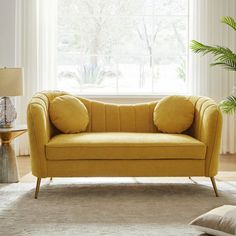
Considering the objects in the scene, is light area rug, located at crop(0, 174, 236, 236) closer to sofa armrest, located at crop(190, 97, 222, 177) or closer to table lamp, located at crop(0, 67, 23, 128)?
sofa armrest, located at crop(190, 97, 222, 177)

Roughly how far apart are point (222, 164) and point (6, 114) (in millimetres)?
2415

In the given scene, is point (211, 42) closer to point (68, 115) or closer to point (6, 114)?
point (68, 115)

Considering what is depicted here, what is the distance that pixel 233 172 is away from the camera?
548cm

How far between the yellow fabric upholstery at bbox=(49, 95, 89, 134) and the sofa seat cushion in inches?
13.5

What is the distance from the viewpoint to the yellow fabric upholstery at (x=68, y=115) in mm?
4656

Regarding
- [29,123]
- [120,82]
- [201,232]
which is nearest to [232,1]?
[120,82]

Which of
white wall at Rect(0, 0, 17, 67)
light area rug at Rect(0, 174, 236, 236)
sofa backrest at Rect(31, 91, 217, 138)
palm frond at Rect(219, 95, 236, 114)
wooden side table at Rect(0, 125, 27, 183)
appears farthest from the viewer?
white wall at Rect(0, 0, 17, 67)

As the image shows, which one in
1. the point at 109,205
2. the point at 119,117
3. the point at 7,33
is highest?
the point at 7,33

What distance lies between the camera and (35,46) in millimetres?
6176

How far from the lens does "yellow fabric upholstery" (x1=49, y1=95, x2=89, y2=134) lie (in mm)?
4656

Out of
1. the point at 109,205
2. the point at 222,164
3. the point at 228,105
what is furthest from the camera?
the point at 222,164

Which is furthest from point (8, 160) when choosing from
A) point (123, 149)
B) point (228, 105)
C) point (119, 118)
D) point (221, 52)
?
point (221, 52)

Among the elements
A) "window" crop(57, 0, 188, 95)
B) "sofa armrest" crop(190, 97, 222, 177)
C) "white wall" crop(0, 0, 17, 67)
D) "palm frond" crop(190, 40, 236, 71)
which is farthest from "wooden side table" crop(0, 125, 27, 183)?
"palm frond" crop(190, 40, 236, 71)

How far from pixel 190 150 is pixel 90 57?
2679 millimetres
